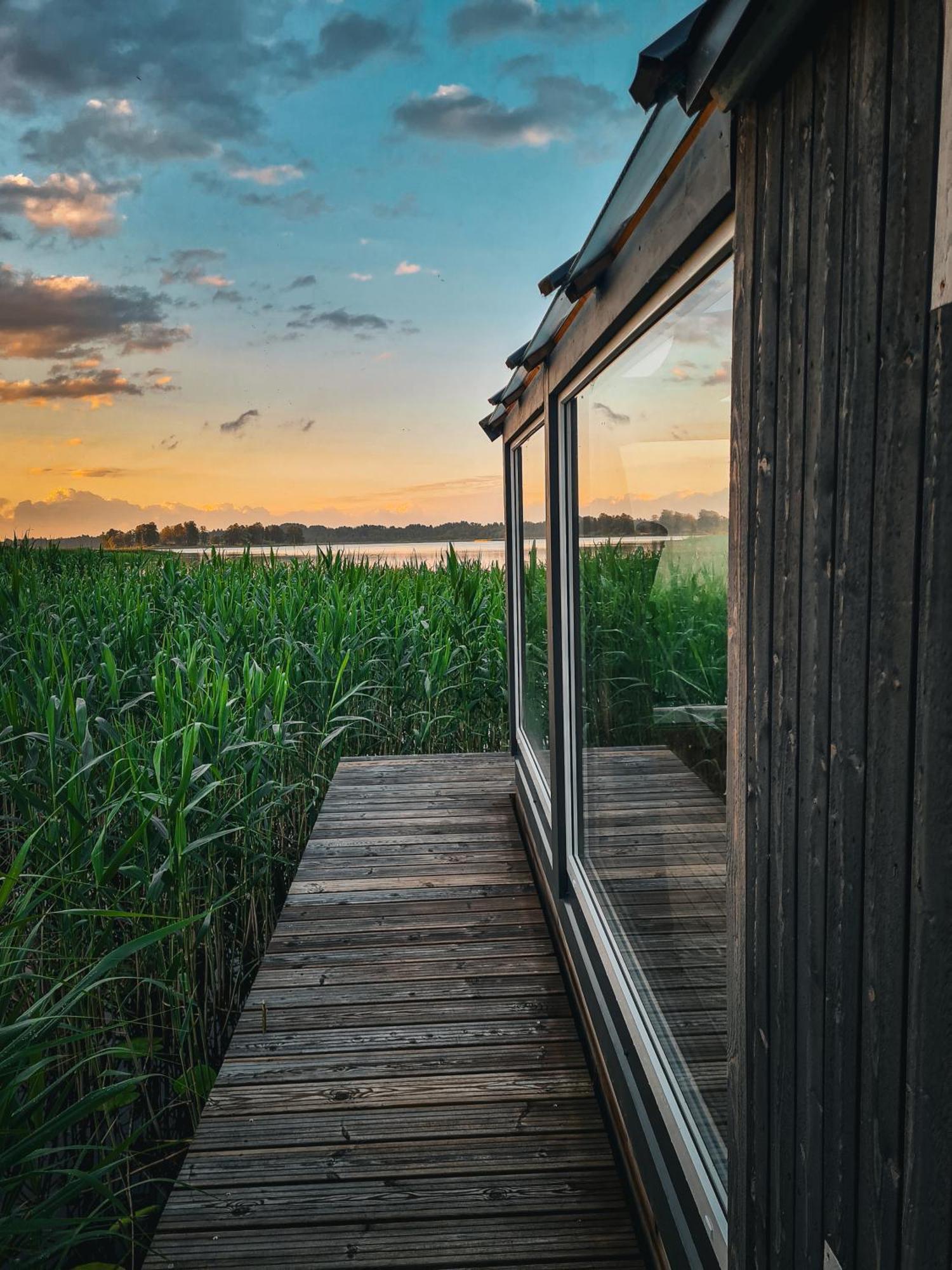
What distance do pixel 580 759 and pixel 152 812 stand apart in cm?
140

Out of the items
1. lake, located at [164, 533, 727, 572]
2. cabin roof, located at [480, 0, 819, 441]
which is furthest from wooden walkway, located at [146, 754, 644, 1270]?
cabin roof, located at [480, 0, 819, 441]

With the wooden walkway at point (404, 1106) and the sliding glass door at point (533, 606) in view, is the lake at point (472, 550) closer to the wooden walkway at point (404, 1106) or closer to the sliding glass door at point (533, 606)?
the sliding glass door at point (533, 606)

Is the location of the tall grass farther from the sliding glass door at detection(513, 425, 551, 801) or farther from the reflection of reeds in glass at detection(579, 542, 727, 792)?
the reflection of reeds in glass at detection(579, 542, 727, 792)

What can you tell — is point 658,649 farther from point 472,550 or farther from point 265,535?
point 265,535

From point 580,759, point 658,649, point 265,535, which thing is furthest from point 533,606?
point 265,535

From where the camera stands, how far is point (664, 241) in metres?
1.14

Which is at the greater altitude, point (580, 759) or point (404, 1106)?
point (580, 759)

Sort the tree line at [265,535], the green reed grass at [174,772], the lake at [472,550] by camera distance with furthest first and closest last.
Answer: the tree line at [265,535], the green reed grass at [174,772], the lake at [472,550]

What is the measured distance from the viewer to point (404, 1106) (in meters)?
1.96

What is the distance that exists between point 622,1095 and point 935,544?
156 centimetres

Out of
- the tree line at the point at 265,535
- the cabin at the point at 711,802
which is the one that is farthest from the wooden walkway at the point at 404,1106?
the tree line at the point at 265,535

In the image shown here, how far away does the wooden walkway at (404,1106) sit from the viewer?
1.58 meters

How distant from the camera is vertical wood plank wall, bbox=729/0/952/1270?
0.50 metres

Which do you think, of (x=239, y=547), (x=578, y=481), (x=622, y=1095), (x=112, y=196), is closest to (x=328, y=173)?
(x=112, y=196)
